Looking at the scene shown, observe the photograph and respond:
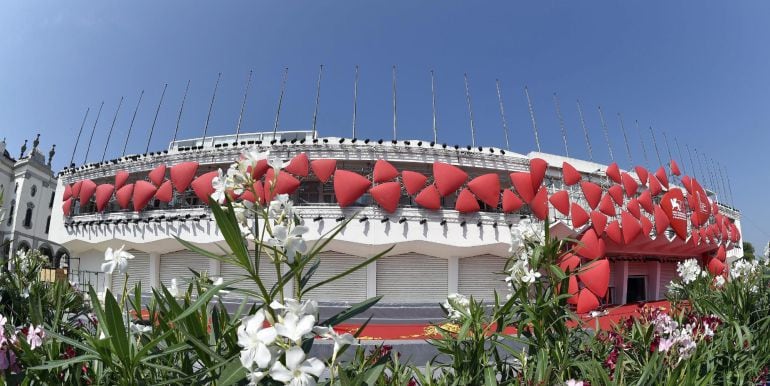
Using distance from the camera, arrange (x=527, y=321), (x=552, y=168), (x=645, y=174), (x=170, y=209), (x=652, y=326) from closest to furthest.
A: 1. (x=527, y=321)
2. (x=652, y=326)
3. (x=170, y=209)
4. (x=552, y=168)
5. (x=645, y=174)

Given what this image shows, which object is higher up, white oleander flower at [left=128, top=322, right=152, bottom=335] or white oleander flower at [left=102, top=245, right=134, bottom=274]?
white oleander flower at [left=102, top=245, right=134, bottom=274]

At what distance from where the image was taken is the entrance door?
84.9 ft

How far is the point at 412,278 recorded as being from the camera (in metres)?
18.2

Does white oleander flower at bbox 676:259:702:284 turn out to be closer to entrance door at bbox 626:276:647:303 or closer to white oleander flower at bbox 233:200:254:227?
white oleander flower at bbox 233:200:254:227

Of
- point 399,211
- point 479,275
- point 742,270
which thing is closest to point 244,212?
point 742,270

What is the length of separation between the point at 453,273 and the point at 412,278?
2087 mm

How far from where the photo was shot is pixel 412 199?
720 inches

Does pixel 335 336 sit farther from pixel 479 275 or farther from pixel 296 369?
pixel 479 275

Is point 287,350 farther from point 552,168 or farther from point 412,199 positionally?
point 552,168

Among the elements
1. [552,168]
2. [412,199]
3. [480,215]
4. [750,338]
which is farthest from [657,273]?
[750,338]

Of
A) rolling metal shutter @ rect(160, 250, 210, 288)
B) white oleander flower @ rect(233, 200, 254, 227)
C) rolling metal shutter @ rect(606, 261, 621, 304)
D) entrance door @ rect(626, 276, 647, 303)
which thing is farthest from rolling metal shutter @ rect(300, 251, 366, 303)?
entrance door @ rect(626, 276, 647, 303)

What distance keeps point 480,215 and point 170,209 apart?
16.2 m

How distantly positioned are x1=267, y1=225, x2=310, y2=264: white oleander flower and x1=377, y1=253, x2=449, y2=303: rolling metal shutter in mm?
16865

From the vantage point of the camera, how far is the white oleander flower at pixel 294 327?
1.07 metres
